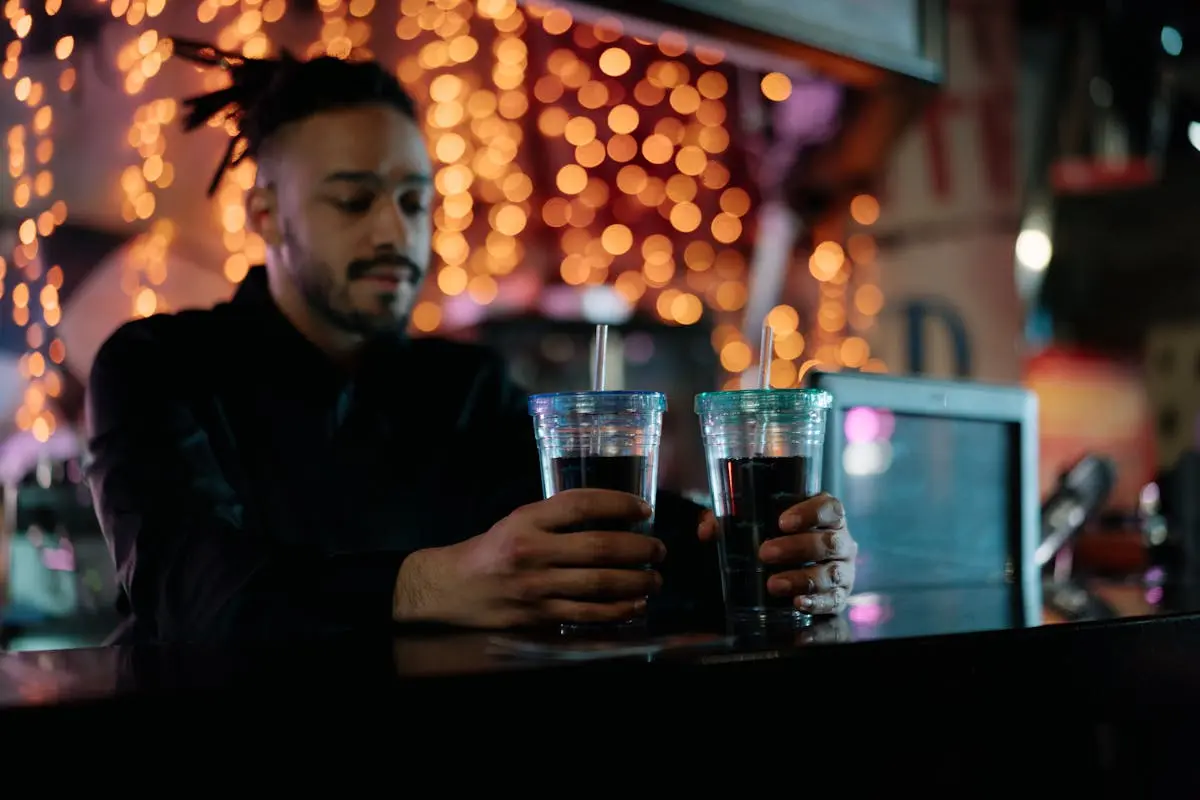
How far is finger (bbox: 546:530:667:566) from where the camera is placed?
2.73 feet

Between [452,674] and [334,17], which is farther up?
[334,17]

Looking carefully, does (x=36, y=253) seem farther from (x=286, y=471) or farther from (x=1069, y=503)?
(x=1069, y=503)

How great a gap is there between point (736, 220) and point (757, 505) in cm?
436

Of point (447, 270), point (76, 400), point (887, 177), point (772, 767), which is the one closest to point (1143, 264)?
point (887, 177)

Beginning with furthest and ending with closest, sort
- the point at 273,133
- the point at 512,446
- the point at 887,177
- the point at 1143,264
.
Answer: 1. the point at 1143,264
2. the point at 887,177
3. the point at 512,446
4. the point at 273,133

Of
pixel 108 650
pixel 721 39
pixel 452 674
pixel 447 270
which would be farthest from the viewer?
pixel 447 270

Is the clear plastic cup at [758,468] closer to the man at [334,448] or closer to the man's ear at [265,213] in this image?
the man at [334,448]

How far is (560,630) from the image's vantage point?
2.84ft

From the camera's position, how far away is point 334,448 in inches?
56.0

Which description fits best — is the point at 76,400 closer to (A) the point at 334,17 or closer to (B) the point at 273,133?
(A) the point at 334,17

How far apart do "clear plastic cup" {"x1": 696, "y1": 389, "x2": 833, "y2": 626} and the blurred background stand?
1.92 meters

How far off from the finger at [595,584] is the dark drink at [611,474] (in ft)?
0.11

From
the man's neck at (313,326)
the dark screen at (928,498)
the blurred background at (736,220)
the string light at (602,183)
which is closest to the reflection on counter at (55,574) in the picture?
the blurred background at (736,220)

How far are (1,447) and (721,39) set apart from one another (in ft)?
7.97
